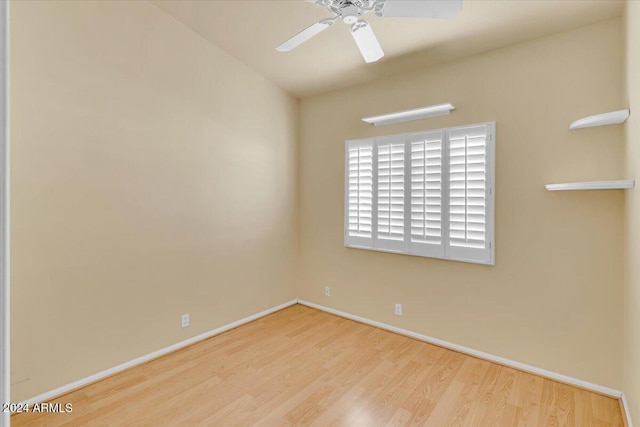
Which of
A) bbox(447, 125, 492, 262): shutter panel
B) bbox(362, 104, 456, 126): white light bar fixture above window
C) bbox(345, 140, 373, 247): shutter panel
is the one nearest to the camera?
bbox(447, 125, 492, 262): shutter panel

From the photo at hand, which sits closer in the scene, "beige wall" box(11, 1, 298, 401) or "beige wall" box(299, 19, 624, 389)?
"beige wall" box(11, 1, 298, 401)

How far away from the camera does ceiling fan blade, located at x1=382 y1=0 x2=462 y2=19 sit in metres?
1.64

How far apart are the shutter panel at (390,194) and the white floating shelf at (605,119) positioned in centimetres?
143

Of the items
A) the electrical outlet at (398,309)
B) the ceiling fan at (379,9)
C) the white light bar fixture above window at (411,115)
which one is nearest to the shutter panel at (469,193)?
the white light bar fixture above window at (411,115)

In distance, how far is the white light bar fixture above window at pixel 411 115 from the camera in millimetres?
2890

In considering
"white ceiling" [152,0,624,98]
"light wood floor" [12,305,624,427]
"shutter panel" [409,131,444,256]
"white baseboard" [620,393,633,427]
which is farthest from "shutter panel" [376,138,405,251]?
"white baseboard" [620,393,633,427]

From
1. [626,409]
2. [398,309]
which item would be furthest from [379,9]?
[626,409]

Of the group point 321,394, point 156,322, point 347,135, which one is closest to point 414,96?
point 347,135

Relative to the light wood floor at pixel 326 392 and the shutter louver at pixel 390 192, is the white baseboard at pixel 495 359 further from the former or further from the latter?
the shutter louver at pixel 390 192

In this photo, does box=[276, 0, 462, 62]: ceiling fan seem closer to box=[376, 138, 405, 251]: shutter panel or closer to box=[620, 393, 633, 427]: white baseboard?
box=[376, 138, 405, 251]: shutter panel

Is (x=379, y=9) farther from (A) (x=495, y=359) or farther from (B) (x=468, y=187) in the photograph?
(A) (x=495, y=359)

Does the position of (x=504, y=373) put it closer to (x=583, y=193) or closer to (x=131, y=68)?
(x=583, y=193)

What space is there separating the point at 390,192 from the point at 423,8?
1.84 m

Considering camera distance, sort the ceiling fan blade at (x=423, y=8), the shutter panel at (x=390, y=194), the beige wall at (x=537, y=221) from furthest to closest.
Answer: the shutter panel at (x=390, y=194)
the beige wall at (x=537, y=221)
the ceiling fan blade at (x=423, y=8)
